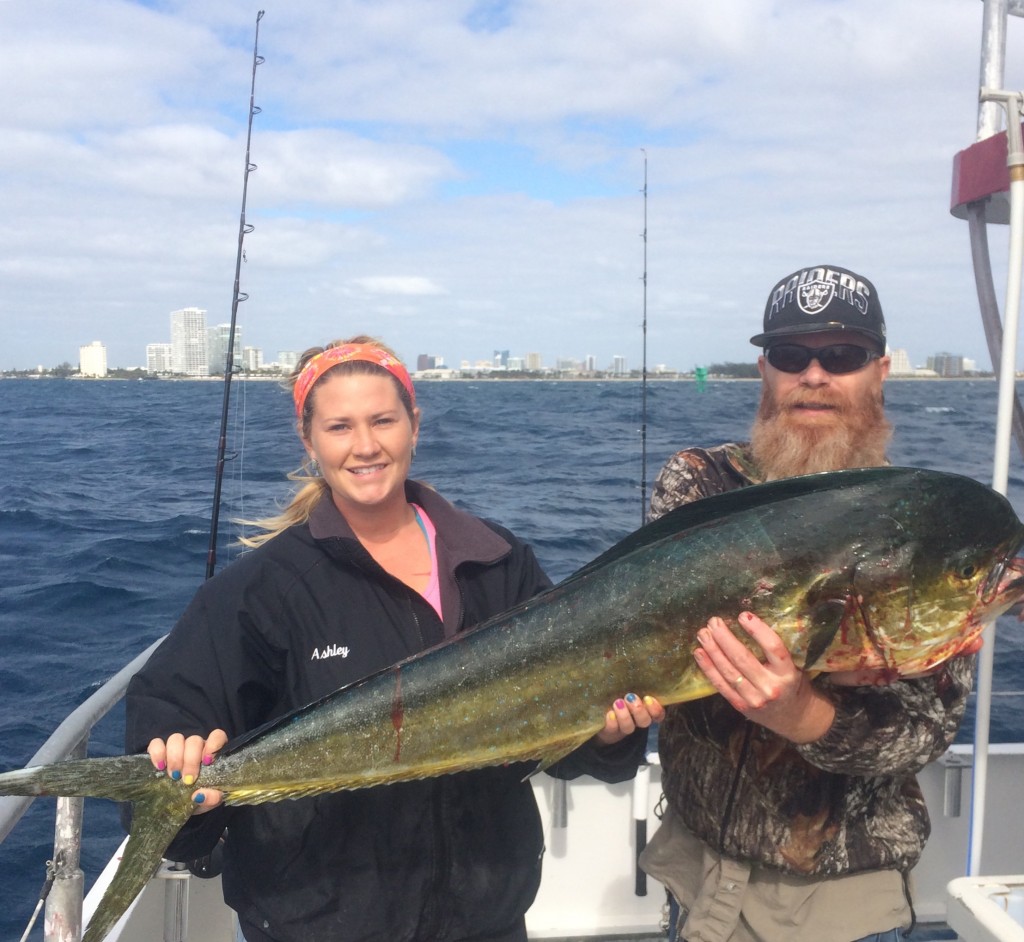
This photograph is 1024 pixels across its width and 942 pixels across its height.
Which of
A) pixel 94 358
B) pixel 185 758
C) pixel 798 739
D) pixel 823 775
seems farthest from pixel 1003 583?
pixel 94 358

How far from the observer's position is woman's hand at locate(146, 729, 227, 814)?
6.37ft

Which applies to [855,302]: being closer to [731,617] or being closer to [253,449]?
[731,617]

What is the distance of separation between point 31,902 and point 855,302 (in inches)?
186

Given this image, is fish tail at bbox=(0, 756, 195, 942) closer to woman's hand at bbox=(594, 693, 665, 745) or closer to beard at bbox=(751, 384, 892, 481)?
woman's hand at bbox=(594, 693, 665, 745)

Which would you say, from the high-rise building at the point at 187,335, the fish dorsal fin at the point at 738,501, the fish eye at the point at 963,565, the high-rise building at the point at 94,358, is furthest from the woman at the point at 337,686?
the high-rise building at the point at 94,358

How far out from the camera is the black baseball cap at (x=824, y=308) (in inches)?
89.0

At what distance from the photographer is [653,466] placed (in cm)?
1695

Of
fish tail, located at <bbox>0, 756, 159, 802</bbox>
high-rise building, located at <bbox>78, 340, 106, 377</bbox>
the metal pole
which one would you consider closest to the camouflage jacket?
fish tail, located at <bbox>0, 756, 159, 802</bbox>

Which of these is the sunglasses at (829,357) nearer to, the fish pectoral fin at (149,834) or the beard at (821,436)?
the beard at (821,436)

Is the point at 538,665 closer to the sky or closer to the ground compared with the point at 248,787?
closer to the sky

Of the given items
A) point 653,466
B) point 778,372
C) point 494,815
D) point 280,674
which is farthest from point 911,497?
point 653,466

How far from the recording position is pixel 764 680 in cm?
181

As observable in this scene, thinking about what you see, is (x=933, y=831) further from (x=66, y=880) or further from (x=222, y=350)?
(x=222, y=350)

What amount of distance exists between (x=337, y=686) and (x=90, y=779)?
1.80ft
